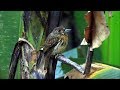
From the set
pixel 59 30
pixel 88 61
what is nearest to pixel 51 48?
pixel 59 30

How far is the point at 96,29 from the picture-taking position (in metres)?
1.42

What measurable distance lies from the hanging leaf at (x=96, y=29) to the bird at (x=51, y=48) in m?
0.14

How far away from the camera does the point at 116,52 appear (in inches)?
63.8

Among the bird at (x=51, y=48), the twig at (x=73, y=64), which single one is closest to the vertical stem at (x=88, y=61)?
the twig at (x=73, y=64)

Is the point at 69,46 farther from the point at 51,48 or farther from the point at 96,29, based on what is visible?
the point at 96,29

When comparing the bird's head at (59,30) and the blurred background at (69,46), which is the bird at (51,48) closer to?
the bird's head at (59,30)

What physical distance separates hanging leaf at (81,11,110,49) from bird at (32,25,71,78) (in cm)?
14

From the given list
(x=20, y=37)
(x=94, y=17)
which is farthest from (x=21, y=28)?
(x=94, y=17)

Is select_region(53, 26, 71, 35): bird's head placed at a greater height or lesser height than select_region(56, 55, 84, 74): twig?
greater

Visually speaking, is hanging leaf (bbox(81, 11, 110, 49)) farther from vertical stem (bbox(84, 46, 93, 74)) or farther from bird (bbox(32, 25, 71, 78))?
bird (bbox(32, 25, 71, 78))

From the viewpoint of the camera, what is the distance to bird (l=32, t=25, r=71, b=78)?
1.44 m

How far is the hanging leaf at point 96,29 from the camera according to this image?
1390 mm

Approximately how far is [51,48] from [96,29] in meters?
0.21

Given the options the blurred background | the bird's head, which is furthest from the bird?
the blurred background
